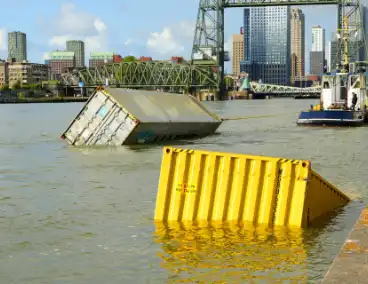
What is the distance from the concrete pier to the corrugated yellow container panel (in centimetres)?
184

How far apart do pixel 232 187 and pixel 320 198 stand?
203 cm

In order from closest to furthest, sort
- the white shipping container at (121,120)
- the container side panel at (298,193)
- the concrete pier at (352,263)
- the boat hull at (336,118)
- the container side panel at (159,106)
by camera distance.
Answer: the concrete pier at (352,263) < the container side panel at (298,193) < the white shipping container at (121,120) < the container side panel at (159,106) < the boat hull at (336,118)

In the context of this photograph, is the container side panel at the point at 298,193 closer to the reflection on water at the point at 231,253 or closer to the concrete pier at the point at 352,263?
the reflection on water at the point at 231,253

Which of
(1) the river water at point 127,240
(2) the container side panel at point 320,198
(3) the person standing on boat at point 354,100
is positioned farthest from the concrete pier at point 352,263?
(3) the person standing on boat at point 354,100

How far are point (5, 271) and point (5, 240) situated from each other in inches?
82.1

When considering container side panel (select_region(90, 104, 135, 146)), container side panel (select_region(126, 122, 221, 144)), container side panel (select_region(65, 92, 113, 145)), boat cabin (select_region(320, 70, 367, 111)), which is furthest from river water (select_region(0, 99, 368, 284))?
boat cabin (select_region(320, 70, 367, 111))

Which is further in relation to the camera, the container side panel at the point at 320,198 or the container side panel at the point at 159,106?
the container side panel at the point at 159,106

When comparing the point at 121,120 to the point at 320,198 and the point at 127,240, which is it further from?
the point at 127,240

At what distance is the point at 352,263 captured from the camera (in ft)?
27.1

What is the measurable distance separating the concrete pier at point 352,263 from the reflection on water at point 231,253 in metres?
0.82

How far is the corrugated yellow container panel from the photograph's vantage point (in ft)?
38.7

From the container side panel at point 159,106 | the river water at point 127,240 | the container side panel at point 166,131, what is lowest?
the river water at point 127,240

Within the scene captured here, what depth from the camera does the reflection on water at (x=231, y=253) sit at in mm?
9493

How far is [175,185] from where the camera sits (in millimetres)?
12484
